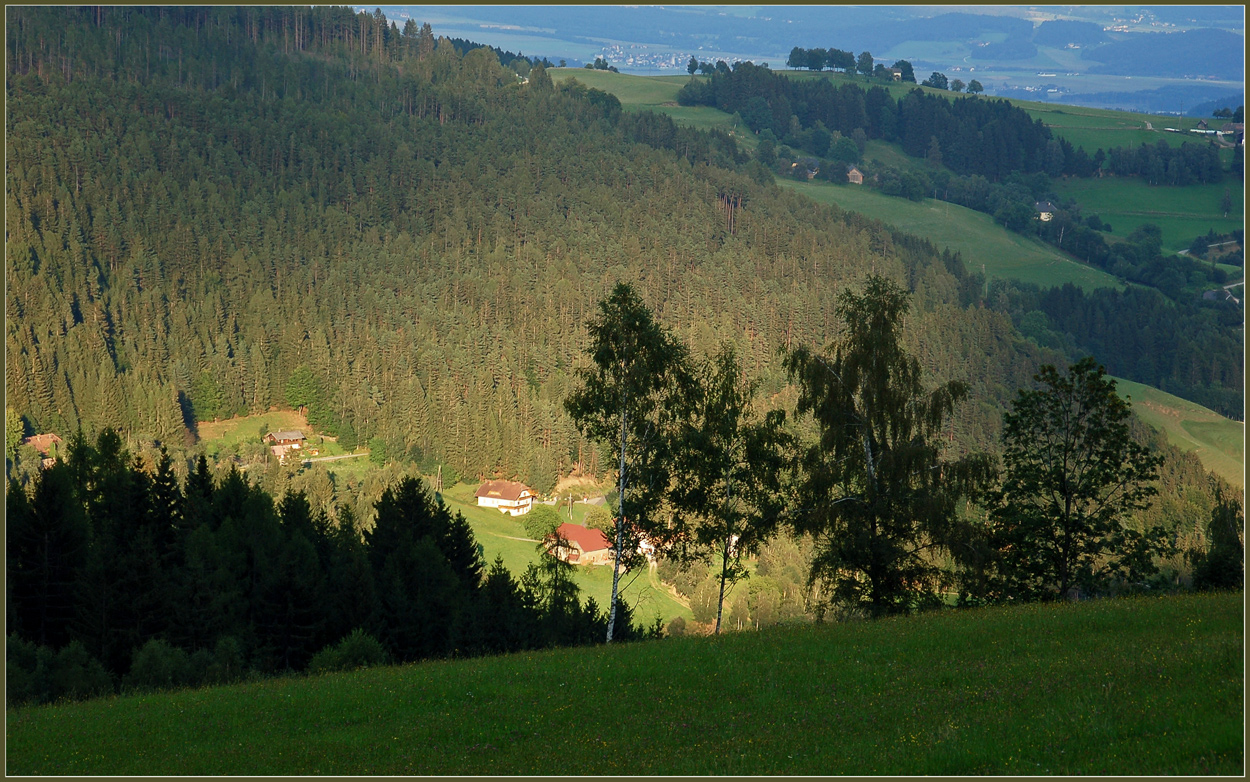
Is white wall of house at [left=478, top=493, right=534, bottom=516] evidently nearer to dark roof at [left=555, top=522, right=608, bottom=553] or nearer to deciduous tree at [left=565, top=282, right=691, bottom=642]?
dark roof at [left=555, top=522, right=608, bottom=553]

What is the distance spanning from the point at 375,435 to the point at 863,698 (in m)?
126

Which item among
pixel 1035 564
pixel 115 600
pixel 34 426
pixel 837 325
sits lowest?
pixel 34 426

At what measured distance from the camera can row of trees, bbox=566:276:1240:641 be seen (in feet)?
95.5

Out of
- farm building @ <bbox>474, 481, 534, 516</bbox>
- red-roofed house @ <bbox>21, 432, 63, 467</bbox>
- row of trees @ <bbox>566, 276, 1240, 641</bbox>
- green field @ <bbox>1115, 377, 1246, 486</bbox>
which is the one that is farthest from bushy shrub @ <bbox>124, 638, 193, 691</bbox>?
green field @ <bbox>1115, 377, 1246, 486</bbox>

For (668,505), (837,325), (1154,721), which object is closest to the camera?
(1154,721)

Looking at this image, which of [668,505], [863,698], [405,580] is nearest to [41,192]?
[405,580]

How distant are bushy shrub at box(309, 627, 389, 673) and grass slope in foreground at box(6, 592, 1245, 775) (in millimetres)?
6825

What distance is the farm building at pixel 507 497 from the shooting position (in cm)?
11325

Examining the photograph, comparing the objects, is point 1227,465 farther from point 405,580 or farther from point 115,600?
point 115,600

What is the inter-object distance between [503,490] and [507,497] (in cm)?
204

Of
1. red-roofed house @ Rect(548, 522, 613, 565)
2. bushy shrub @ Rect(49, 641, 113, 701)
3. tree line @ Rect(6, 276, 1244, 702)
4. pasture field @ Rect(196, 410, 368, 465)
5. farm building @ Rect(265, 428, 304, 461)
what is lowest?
pasture field @ Rect(196, 410, 368, 465)

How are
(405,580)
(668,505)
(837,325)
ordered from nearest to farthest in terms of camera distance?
(668,505), (405,580), (837,325)

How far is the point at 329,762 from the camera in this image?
1608 cm

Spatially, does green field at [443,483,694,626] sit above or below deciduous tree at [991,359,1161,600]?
below
